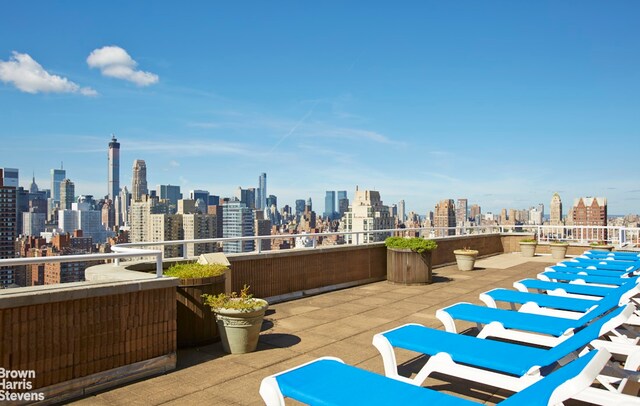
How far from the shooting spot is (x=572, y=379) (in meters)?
2.76

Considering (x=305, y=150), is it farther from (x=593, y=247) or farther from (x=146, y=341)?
(x=146, y=341)

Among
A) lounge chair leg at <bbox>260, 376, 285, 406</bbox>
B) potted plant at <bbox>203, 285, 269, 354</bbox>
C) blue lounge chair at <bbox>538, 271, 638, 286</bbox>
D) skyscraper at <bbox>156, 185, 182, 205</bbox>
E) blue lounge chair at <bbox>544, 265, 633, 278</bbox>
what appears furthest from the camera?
skyscraper at <bbox>156, 185, 182, 205</bbox>

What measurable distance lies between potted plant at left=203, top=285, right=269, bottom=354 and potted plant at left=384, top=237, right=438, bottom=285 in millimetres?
6345

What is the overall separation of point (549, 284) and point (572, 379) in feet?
19.3


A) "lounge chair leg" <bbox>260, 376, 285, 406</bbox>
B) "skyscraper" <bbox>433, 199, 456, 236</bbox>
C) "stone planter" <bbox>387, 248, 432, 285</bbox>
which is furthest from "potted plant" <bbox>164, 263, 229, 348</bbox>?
"skyscraper" <bbox>433, 199, 456, 236</bbox>

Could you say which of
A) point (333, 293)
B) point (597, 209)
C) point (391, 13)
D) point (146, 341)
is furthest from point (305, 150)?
point (146, 341)

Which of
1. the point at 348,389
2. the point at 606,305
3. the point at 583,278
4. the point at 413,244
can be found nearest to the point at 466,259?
the point at 413,244

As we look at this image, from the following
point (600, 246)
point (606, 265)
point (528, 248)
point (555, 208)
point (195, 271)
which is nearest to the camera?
point (195, 271)

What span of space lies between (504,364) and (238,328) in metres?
3.35

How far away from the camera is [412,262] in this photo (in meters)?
11.6

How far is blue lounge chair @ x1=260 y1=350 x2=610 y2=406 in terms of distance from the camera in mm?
2721

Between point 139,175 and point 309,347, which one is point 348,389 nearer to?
Result: point 309,347

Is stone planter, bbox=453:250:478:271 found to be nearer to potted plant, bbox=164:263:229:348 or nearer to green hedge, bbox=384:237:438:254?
green hedge, bbox=384:237:438:254

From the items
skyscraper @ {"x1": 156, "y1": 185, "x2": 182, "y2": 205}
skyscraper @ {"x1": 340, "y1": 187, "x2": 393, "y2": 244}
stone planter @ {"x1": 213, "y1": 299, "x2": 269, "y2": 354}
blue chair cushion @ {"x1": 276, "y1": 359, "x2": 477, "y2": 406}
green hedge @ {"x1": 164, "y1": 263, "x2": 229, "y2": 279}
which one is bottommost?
stone planter @ {"x1": 213, "y1": 299, "x2": 269, "y2": 354}
